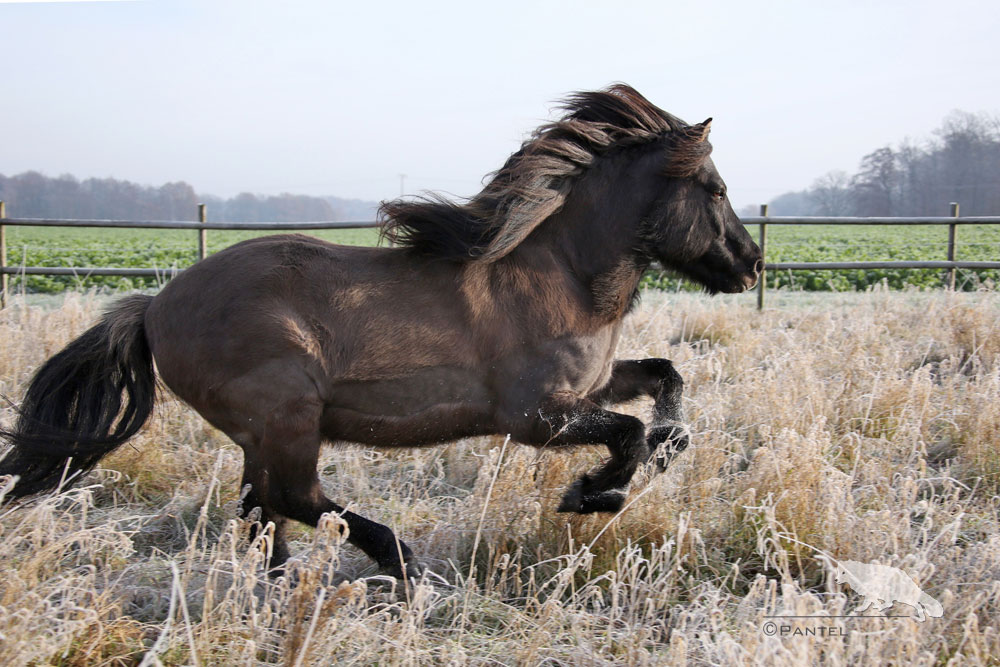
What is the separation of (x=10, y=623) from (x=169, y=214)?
106ft

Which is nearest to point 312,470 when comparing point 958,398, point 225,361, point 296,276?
point 225,361

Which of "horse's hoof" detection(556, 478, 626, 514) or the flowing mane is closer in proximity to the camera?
"horse's hoof" detection(556, 478, 626, 514)

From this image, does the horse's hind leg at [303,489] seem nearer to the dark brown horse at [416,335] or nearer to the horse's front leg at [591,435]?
the dark brown horse at [416,335]

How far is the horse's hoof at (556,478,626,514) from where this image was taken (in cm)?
318

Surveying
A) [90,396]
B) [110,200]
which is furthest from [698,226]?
[110,200]

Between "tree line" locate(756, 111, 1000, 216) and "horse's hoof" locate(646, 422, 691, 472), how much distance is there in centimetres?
2189

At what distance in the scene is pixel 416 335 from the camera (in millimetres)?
3182

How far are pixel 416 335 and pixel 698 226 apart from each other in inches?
54.8

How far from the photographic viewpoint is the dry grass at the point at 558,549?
229 cm

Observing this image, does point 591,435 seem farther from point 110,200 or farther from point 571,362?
point 110,200

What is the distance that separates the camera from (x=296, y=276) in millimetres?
3199

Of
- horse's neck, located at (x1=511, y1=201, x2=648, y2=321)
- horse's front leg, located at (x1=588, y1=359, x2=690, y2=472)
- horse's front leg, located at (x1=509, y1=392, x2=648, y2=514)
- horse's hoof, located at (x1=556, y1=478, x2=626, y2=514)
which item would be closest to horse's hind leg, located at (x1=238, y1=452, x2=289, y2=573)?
horse's front leg, located at (x1=509, y1=392, x2=648, y2=514)

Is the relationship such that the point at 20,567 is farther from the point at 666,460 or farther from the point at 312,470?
the point at 666,460

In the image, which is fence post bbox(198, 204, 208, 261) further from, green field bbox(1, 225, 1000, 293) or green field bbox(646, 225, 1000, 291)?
green field bbox(646, 225, 1000, 291)
